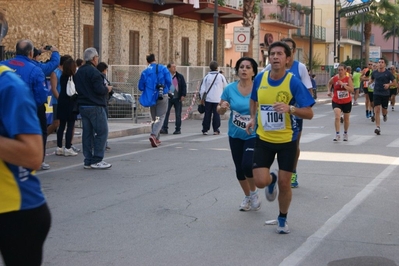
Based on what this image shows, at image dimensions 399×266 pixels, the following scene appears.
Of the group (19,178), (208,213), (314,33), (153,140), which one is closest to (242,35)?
(153,140)

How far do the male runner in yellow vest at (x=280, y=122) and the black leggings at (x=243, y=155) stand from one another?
2.42 feet

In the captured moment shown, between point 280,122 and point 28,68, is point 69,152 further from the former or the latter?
point 280,122

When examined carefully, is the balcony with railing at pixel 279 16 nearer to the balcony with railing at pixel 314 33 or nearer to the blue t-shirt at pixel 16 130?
the balcony with railing at pixel 314 33

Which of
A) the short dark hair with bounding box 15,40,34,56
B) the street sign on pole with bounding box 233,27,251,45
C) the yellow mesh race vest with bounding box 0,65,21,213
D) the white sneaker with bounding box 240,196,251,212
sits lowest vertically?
the white sneaker with bounding box 240,196,251,212

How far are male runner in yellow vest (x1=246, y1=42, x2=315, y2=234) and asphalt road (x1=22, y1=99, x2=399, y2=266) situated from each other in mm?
522

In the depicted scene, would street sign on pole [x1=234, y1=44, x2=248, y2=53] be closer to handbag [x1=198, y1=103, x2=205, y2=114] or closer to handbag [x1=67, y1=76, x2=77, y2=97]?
handbag [x1=198, y1=103, x2=205, y2=114]

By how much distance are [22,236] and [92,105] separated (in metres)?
8.39

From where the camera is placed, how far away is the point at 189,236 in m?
7.00

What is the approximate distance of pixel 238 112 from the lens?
8.16 metres

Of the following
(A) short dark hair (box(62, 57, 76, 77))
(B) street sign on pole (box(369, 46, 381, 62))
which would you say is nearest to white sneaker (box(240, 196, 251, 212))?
(A) short dark hair (box(62, 57, 76, 77))

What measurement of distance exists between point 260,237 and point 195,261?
1.12 metres

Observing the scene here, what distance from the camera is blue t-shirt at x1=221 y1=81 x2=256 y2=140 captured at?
8.06 metres

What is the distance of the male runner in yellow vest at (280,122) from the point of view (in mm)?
7008

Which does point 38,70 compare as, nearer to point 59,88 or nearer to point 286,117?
point 59,88
